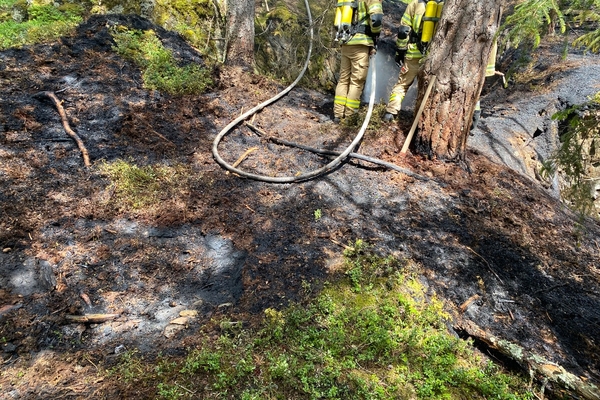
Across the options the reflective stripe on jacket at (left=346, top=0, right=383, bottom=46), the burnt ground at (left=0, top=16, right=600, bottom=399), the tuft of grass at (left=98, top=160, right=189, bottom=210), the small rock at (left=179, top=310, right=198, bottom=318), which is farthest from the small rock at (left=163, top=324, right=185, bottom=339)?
the reflective stripe on jacket at (left=346, top=0, right=383, bottom=46)

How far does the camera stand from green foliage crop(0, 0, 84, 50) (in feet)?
18.9

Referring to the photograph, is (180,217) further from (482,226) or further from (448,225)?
(482,226)

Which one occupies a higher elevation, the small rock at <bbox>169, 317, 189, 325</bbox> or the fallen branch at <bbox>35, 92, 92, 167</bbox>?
the fallen branch at <bbox>35, 92, 92, 167</bbox>

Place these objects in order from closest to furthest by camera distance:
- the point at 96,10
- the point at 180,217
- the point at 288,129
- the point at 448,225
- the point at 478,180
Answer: the point at 180,217 → the point at 448,225 → the point at 478,180 → the point at 288,129 → the point at 96,10

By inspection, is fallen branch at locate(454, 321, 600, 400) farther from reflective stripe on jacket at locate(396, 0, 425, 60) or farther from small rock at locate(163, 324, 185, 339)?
reflective stripe on jacket at locate(396, 0, 425, 60)

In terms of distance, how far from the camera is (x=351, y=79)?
20.2 feet

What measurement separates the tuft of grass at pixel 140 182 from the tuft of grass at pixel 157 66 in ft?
6.38

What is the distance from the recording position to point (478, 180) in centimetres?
501

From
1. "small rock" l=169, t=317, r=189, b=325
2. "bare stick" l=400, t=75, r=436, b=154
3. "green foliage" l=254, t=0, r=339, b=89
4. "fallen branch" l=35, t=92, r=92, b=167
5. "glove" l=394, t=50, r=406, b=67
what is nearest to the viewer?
"small rock" l=169, t=317, r=189, b=325

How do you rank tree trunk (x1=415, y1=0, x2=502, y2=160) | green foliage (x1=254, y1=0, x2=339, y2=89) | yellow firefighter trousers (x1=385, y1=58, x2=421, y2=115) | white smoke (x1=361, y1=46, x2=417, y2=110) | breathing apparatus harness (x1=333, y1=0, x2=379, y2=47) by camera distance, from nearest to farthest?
tree trunk (x1=415, y1=0, x2=502, y2=160)
breathing apparatus harness (x1=333, y1=0, x2=379, y2=47)
yellow firefighter trousers (x1=385, y1=58, x2=421, y2=115)
green foliage (x1=254, y1=0, x2=339, y2=89)
white smoke (x1=361, y1=46, x2=417, y2=110)

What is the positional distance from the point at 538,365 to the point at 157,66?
623 cm

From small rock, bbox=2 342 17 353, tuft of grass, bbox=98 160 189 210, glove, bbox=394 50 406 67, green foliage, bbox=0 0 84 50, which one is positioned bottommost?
small rock, bbox=2 342 17 353

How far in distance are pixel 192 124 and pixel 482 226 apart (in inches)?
164

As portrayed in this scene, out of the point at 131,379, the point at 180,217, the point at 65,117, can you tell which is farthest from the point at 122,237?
the point at 65,117
